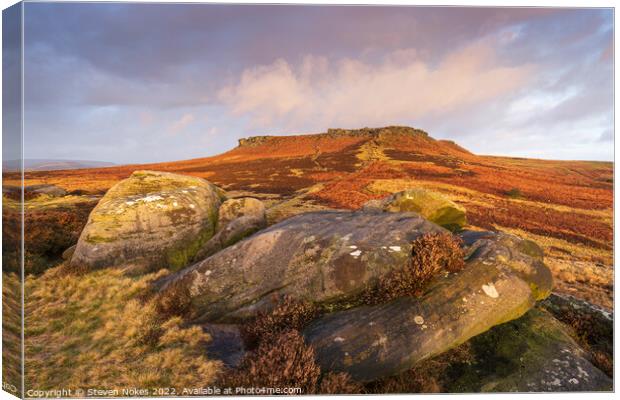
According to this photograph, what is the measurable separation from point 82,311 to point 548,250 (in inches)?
638

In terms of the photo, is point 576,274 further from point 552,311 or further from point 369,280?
point 369,280

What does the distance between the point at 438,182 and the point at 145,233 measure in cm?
1483

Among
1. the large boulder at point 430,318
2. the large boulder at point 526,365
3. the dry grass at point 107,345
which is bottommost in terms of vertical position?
the dry grass at point 107,345

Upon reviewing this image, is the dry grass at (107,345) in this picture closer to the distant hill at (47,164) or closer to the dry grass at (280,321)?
the dry grass at (280,321)

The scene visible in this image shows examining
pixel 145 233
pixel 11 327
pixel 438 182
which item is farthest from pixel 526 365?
pixel 11 327

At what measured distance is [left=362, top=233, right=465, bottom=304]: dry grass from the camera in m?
6.28

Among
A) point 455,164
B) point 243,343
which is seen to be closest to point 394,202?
point 243,343

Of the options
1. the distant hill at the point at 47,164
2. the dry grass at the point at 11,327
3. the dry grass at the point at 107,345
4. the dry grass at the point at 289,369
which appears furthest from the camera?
the distant hill at the point at 47,164

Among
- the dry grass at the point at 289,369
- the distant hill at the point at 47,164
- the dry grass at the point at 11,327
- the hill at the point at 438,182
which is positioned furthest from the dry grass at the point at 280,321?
the distant hill at the point at 47,164

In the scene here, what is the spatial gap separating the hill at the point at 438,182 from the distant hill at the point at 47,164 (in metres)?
0.25

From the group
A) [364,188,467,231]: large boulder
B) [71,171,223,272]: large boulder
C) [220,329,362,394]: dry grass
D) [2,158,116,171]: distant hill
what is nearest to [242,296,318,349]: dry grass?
[220,329,362,394]: dry grass

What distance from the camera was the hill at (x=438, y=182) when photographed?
940 centimetres

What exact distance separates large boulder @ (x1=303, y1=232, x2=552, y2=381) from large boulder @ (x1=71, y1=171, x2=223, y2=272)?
263 inches

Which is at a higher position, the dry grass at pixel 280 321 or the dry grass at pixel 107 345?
the dry grass at pixel 280 321
